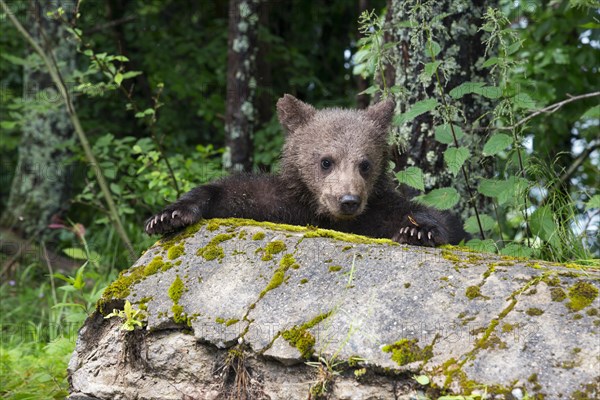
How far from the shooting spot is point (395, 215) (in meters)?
4.96

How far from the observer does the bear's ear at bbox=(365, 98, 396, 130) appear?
17.6 ft

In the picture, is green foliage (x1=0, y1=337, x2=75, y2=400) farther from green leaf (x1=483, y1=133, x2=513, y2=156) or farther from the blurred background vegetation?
green leaf (x1=483, y1=133, x2=513, y2=156)

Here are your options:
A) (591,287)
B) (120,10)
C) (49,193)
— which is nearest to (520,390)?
(591,287)

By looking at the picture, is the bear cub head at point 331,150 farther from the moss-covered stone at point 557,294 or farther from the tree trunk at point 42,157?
the tree trunk at point 42,157

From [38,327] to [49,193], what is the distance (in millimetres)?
2969

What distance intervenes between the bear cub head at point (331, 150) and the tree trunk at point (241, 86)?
2.45m

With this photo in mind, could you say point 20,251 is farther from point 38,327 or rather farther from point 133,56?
point 133,56

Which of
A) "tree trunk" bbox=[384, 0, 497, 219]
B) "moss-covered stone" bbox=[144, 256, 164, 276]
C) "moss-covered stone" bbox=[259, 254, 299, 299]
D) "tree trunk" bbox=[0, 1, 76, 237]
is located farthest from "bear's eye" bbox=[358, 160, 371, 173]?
"tree trunk" bbox=[0, 1, 76, 237]

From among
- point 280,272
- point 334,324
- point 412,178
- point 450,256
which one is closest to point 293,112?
point 412,178

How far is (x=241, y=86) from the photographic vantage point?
316 inches

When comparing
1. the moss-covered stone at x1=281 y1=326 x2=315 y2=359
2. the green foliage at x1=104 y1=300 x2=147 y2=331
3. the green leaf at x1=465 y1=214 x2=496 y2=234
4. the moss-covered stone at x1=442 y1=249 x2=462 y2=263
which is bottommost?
the green foliage at x1=104 y1=300 x2=147 y2=331

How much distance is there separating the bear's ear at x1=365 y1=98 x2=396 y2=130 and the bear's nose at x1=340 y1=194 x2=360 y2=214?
0.94 m

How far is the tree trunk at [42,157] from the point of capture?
8695 mm

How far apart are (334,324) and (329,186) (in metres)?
1.84
